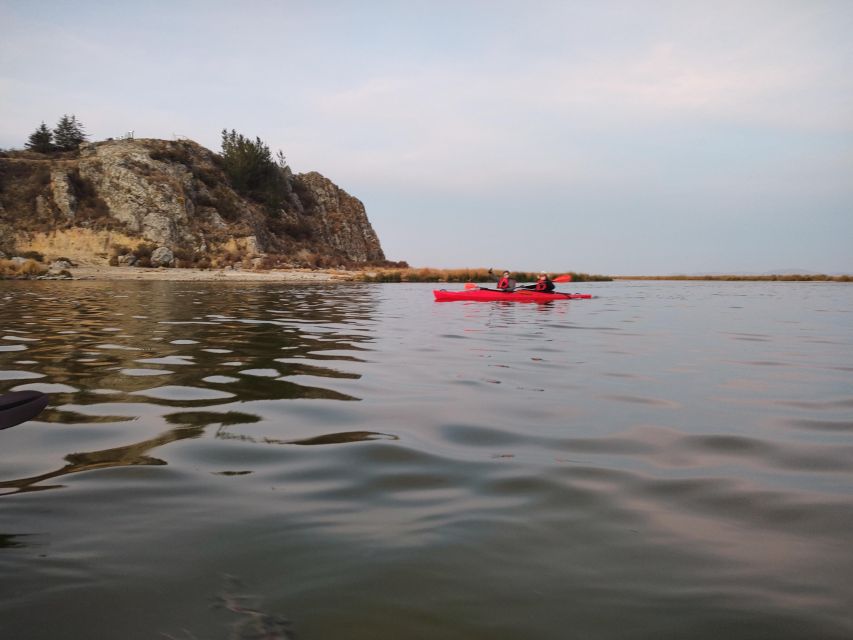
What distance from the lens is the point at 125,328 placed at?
11.2m

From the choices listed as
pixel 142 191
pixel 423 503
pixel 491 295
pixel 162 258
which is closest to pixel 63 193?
pixel 142 191

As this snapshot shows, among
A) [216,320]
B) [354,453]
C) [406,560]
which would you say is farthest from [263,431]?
[216,320]

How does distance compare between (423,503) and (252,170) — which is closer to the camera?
(423,503)

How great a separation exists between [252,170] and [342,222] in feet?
47.2

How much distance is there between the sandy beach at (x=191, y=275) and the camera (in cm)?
3800

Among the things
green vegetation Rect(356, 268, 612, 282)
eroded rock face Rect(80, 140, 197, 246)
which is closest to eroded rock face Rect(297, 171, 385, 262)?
eroded rock face Rect(80, 140, 197, 246)

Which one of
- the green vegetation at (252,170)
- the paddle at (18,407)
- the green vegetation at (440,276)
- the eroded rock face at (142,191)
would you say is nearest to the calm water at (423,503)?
the paddle at (18,407)

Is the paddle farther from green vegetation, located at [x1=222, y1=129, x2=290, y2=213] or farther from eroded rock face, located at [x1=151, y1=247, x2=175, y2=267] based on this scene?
green vegetation, located at [x1=222, y1=129, x2=290, y2=213]

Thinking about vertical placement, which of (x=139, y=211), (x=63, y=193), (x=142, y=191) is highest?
(x=142, y=191)

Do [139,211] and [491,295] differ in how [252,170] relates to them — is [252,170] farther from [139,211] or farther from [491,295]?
[491,295]

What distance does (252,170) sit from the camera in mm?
63000

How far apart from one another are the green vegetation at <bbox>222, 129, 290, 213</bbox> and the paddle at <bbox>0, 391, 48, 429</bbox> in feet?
204

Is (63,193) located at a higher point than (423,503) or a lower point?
higher

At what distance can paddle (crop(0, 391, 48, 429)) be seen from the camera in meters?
3.66
